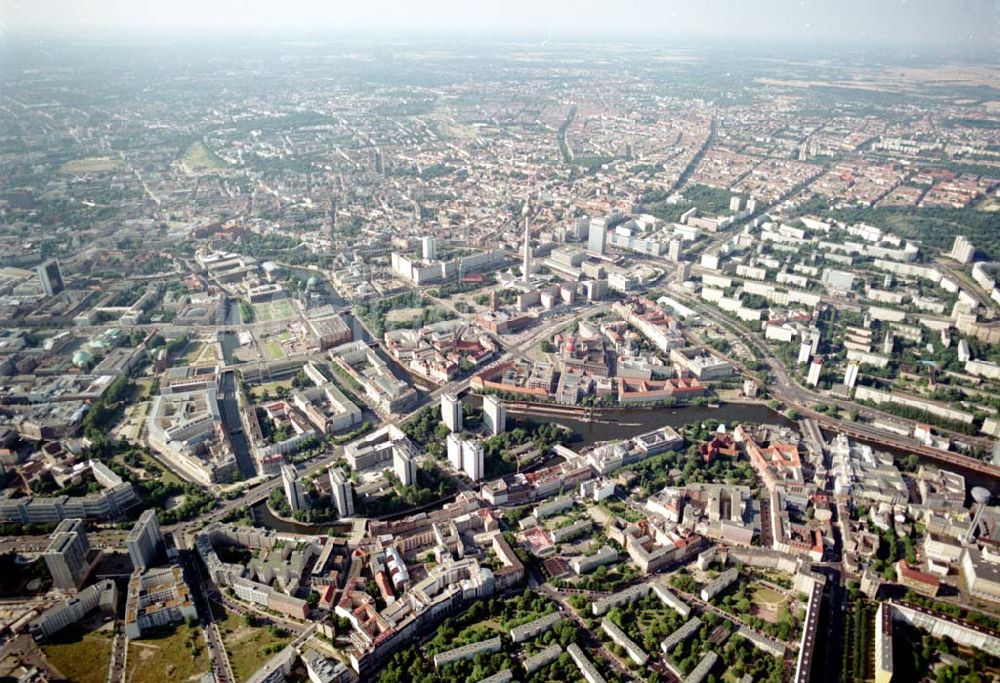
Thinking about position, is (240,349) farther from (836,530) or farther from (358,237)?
(836,530)

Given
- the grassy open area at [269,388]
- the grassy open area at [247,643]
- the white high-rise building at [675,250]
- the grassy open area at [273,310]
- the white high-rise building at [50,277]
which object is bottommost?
the grassy open area at [247,643]

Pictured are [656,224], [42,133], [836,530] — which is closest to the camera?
[836,530]

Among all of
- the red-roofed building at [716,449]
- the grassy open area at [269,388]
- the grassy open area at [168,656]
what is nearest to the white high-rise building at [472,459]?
the red-roofed building at [716,449]

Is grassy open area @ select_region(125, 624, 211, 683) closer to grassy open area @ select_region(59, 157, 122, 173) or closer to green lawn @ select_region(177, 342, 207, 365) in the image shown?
green lawn @ select_region(177, 342, 207, 365)

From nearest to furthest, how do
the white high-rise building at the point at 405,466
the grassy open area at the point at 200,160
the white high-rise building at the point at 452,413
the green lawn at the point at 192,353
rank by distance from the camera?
1. the white high-rise building at the point at 405,466
2. the white high-rise building at the point at 452,413
3. the green lawn at the point at 192,353
4. the grassy open area at the point at 200,160

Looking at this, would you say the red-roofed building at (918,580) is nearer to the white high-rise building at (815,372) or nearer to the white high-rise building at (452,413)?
the white high-rise building at (815,372)

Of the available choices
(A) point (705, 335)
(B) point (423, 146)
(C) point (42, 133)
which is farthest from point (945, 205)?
(C) point (42, 133)
